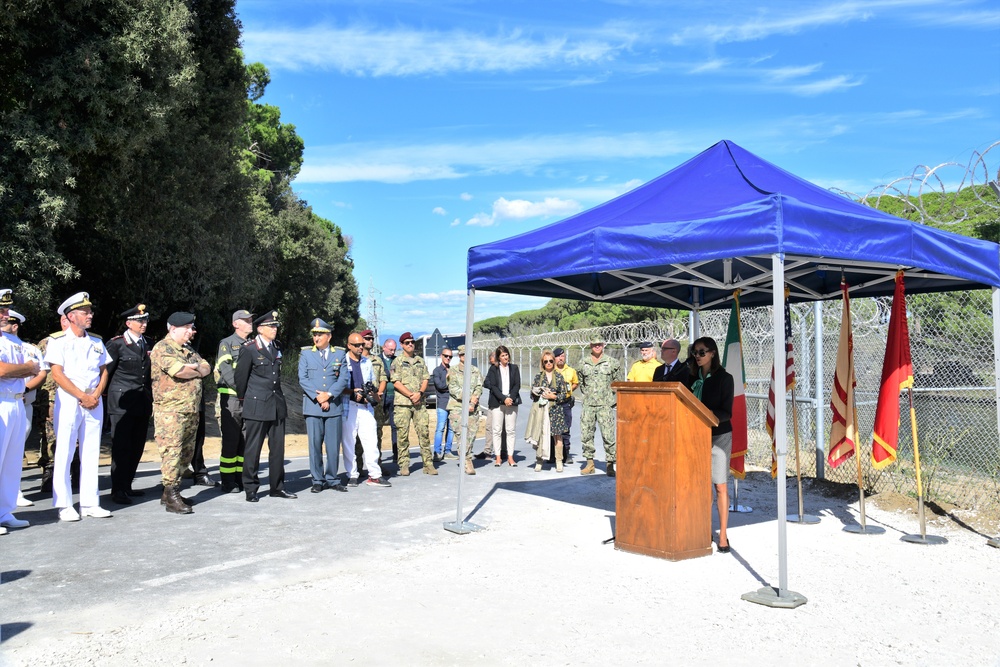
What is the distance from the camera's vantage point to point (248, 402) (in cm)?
913

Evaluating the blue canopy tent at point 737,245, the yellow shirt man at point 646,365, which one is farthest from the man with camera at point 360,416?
the yellow shirt man at point 646,365

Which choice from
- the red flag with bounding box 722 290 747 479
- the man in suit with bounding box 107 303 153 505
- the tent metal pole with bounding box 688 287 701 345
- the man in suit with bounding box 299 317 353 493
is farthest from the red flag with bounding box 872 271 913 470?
the man in suit with bounding box 107 303 153 505

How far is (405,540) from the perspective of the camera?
733 centimetres

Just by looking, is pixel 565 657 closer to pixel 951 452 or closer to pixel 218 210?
pixel 951 452

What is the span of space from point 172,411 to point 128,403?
1.11 metres

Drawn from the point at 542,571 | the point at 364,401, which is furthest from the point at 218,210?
the point at 542,571

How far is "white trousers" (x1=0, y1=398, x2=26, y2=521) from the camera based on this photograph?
7285 mm

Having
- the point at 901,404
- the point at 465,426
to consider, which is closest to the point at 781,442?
the point at 465,426

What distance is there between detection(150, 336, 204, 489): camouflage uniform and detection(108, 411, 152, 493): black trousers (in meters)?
0.81

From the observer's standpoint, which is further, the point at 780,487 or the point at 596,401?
the point at 596,401

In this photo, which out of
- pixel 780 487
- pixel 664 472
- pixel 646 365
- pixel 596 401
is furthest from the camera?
pixel 596 401

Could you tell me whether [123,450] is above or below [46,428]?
below

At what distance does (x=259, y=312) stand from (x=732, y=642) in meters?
36.1

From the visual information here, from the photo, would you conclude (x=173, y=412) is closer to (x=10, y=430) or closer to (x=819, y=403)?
(x=10, y=430)
